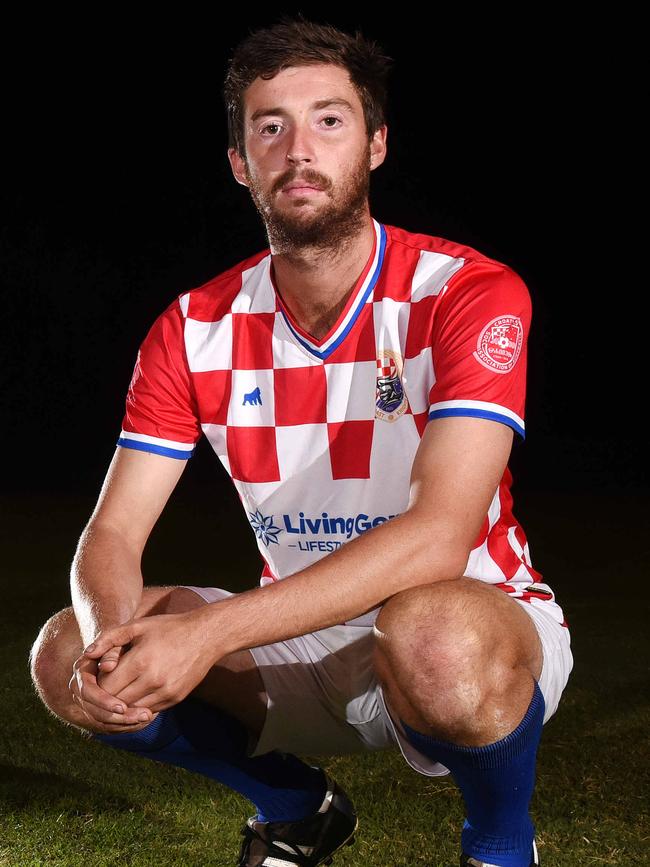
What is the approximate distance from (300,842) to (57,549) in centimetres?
252

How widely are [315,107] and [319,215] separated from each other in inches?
6.3

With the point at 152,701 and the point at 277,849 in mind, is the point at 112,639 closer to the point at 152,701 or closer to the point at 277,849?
the point at 152,701

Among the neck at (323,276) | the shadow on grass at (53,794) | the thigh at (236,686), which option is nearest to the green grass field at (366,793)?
the shadow on grass at (53,794)

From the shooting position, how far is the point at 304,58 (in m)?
1.47

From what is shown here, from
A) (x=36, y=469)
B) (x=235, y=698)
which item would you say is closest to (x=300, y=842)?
(x=235, y=698)

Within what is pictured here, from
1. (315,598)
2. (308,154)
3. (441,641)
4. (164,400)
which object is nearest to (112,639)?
(315,598)

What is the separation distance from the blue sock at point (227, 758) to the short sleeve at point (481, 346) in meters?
0.48

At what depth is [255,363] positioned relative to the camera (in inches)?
58.2

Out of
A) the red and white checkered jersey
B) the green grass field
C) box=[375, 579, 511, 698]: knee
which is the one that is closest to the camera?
box=[375, 579, 511, 698]: knee

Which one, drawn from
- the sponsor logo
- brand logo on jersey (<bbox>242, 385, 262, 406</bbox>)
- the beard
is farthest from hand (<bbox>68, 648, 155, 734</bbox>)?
the beard

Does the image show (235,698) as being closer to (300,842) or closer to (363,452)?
(300,842)

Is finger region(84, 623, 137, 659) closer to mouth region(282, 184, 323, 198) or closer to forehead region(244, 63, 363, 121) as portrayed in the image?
mouth region(282, 184, 323, 198)

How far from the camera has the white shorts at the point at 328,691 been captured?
1.31 meters

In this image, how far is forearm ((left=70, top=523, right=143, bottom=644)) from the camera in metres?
1.26
